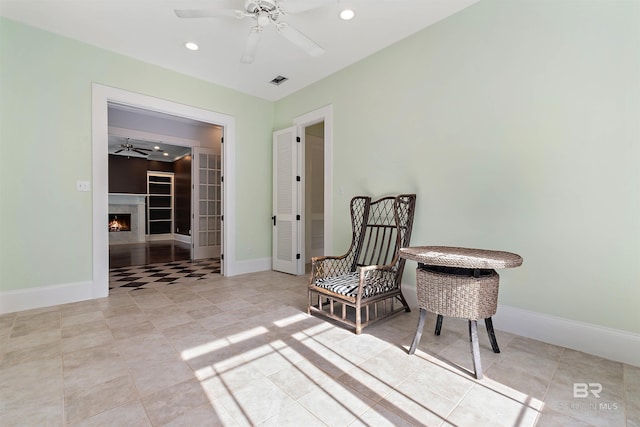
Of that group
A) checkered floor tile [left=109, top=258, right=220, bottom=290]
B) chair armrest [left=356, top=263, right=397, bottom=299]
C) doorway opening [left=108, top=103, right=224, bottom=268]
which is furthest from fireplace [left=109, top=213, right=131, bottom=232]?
chair armrest [left=356, top=263, right=397, bottom=299]

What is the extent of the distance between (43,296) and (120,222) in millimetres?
6696

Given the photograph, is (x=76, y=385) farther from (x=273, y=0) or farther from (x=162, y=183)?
(x=162, y=183)

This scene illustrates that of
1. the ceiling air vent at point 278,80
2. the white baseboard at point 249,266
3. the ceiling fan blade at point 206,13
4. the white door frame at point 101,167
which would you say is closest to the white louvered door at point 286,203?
the white baseboard at point 249,266

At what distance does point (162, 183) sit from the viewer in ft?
32.3

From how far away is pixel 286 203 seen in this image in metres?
4.54

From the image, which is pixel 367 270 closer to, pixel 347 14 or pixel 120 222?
pixel 347 14

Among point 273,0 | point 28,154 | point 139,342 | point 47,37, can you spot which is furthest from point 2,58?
point 139,342

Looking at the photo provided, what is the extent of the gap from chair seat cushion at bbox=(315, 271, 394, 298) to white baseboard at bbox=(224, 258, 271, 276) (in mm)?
2123

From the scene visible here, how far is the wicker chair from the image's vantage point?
2.40 m

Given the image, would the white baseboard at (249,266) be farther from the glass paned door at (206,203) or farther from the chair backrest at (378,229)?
the chair backrest at (378,229)

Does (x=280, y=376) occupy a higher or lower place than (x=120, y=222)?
lower

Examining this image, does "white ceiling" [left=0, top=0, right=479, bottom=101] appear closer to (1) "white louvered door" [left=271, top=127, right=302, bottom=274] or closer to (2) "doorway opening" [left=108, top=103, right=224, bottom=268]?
(2) "doorway opening" [left=108, top=103, right=224, bottom=268]

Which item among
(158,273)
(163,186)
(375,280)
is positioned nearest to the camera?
(375,280)

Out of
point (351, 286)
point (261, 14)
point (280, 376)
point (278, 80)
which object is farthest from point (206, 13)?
point (280, 376)
